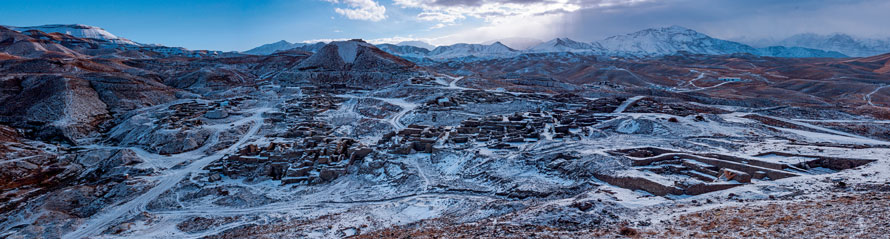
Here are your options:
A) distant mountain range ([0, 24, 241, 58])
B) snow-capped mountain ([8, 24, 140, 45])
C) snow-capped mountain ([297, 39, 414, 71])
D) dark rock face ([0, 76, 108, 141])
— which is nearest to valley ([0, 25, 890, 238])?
dark rock face ([0, 76, 108, 141])

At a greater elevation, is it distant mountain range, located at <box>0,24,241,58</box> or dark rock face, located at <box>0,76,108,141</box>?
distant mountain range, located at <box>0,24,241,58</box>

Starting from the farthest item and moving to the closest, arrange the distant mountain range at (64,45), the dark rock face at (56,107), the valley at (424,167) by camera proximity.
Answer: the distant mountain range at (64,45)
the dark rock face at (56,107)
the valley at (424,167)

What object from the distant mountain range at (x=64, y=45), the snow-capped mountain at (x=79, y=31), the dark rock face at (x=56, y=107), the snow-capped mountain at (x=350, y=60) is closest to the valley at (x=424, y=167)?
the dark rock face at (x=56, y=107)

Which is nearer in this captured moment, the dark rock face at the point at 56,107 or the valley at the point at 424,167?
the valley at the point at 424,167

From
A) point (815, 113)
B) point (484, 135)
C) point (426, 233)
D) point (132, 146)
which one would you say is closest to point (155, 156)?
point (132, 146)

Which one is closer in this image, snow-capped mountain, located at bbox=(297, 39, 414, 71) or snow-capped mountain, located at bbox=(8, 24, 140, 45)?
snow-capped mountain, located at bbox=(297, 39, 414, 71)

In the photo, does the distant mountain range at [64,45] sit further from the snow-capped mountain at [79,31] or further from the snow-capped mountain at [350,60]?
the snow-capped mountain at [350,60]

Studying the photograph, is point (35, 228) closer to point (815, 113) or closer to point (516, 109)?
point (516, 109)

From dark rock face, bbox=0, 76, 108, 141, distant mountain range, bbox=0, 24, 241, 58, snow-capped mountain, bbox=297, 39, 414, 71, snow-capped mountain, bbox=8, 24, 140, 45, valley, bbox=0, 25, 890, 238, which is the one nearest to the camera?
valley, bbox=0, 25, 890, 238

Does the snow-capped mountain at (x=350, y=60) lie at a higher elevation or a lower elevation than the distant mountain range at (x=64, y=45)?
lower

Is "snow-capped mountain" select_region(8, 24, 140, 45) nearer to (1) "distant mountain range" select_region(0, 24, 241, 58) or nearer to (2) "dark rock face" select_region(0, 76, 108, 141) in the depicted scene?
(1) "distant mountain range" select_region(0, 24, 241, 58)

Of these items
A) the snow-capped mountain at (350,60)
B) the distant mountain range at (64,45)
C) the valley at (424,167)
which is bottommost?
the valley at (424,167)
